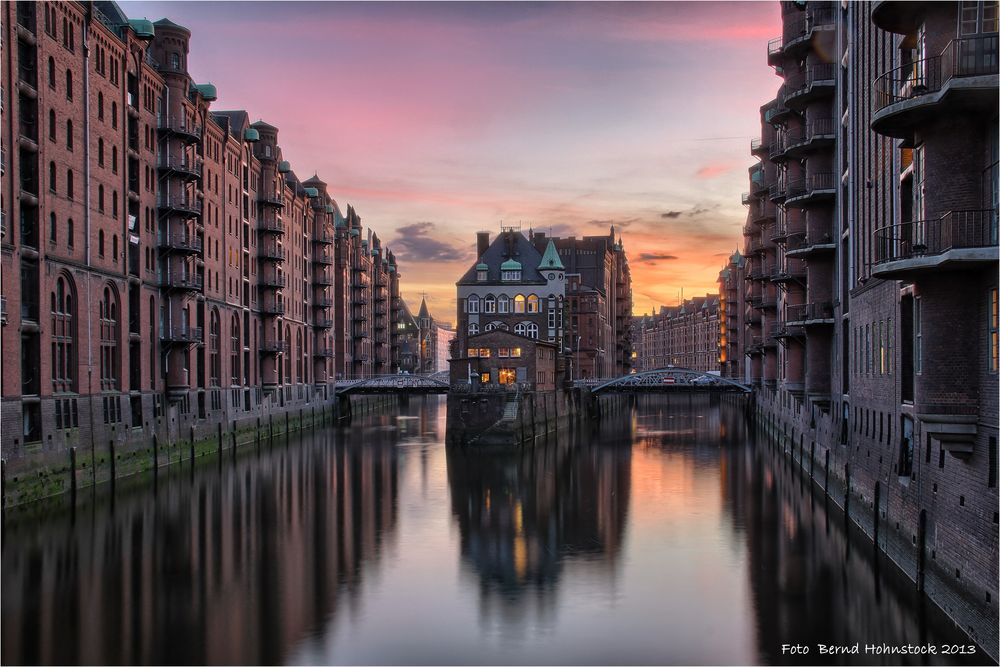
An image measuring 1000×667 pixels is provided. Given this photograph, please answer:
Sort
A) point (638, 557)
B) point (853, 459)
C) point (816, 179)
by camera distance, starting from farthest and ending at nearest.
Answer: point (816, 179) < point (853, 459) < point (638, 557)

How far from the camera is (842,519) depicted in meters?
32.2

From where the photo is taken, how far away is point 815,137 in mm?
37062

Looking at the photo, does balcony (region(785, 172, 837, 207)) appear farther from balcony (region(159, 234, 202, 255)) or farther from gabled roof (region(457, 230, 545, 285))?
gabled roof (region(457, 230, 545, 285))

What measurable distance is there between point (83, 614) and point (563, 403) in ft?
205

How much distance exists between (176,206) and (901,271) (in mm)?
39786

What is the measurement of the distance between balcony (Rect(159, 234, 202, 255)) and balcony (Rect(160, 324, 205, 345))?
384cm

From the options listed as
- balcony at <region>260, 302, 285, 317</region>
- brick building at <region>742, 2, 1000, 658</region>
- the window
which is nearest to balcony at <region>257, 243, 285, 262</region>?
balcony at <region>260, 302, 285, 317</region>

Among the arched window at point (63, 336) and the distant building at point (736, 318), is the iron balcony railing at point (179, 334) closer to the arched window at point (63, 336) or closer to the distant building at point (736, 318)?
the arched window at point (63, 336)

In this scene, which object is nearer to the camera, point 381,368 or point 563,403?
point 563,403

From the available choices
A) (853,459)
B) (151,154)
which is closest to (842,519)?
(853,459)

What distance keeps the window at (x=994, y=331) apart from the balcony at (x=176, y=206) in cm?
4101

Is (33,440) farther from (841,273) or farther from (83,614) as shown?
(841,273)

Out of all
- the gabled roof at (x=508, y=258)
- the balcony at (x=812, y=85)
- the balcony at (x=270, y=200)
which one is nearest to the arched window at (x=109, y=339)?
the balcony at (x=270, y=200)

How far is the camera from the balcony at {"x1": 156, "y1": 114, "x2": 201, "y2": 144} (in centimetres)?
4878
